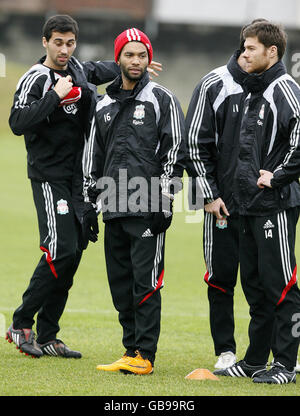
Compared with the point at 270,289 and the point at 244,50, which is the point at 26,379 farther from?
the point at 244,50

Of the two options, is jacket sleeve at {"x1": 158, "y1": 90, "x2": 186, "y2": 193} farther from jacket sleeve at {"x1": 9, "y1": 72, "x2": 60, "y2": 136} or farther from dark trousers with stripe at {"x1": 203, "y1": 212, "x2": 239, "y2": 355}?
jacket sleeve at {"x1": 9, "y1": 72, "x2": 60, "y2": 136}

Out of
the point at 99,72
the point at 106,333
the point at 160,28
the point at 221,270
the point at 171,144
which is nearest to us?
the point at 171,144

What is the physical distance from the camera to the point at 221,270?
655 cm

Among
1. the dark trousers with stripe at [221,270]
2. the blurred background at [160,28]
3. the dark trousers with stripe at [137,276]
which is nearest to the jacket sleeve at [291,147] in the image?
the dark trousers with stripe at [221,270]

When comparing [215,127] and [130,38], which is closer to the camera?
[130,38]

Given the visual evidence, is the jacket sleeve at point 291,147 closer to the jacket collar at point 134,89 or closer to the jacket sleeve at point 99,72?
the jacket collar at point 134,89

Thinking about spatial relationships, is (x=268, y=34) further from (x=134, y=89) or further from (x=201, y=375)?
(x=201, y=375)

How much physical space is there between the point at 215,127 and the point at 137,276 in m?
1.24

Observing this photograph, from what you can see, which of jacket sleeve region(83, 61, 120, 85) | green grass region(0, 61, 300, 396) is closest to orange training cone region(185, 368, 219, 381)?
green grass region(0, 61, 300, 396)

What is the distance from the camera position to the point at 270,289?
5.89 metres

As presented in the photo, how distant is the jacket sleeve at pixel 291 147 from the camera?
5734 millimetres

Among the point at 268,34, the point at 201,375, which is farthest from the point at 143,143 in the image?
the point at 201,375
